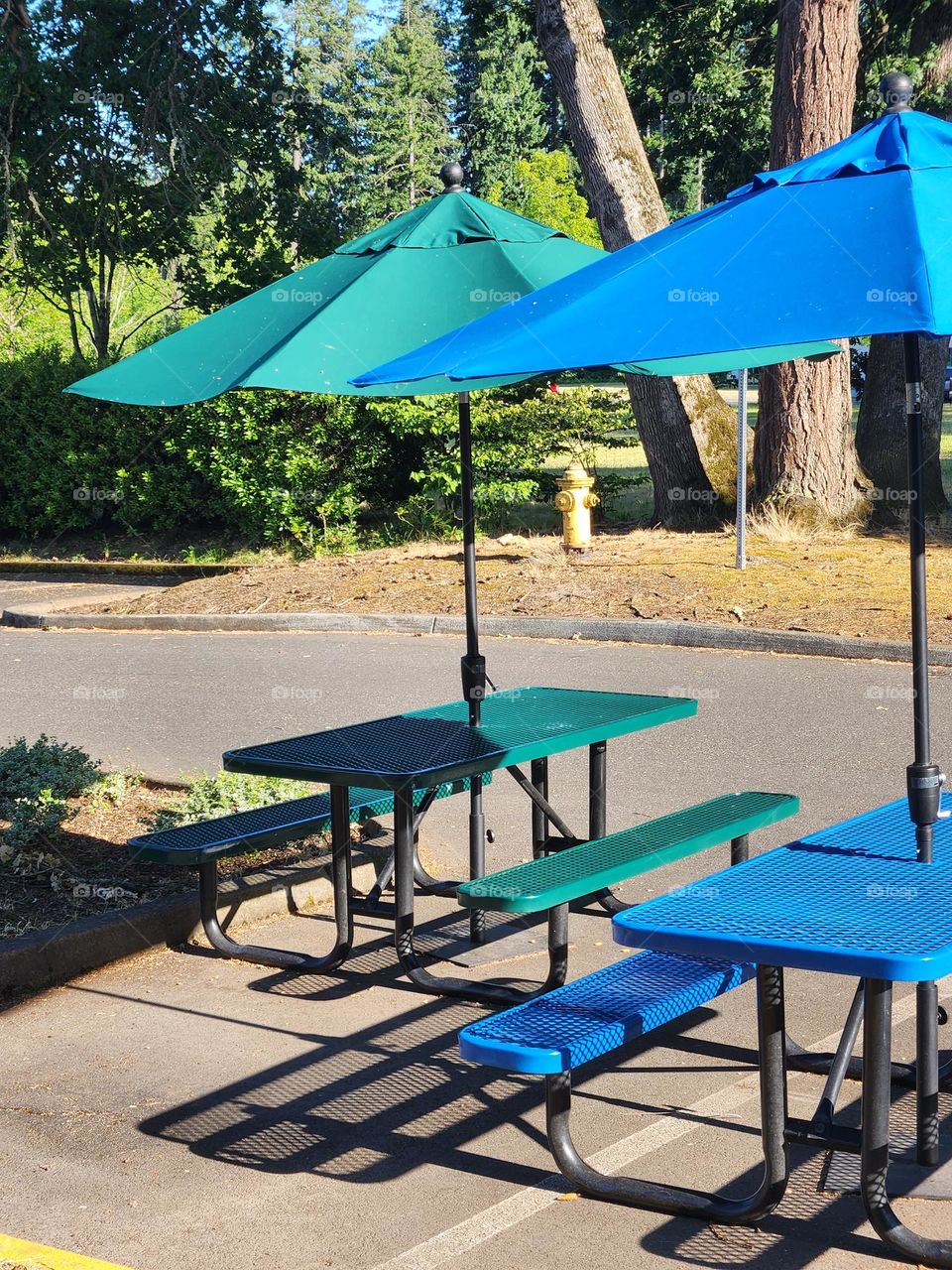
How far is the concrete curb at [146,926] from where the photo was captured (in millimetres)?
5105

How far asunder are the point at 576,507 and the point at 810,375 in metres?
2.76

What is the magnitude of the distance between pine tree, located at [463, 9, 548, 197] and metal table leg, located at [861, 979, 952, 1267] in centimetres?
7490

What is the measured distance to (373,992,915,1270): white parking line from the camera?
3387 mm

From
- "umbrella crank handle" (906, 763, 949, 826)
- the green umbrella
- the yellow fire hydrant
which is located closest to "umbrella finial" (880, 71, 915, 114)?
the green umbrella

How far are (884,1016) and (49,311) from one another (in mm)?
33347

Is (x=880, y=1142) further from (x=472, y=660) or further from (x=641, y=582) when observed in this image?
(x=641, y=582)

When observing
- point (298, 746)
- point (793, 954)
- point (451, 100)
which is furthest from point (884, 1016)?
point (451, 100)

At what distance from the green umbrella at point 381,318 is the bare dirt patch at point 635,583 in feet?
19.4

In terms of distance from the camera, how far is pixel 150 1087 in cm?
440

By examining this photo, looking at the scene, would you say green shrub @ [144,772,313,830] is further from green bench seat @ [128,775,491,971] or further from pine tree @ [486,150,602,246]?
pine tree @ [486,150,602,246]

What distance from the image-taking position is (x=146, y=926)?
5496 millimetres

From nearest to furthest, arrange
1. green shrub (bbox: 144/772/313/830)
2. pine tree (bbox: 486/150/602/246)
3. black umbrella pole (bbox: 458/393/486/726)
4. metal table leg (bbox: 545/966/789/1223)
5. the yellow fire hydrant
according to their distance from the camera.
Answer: metal table leg (bbox: 545/966/789/1223) < black umbrella pole (bbox: 458/393/486/726) < green shrub (bbox: 144/772/313/830) < the yellow fire hydrant < pine tree (bbox: 486/150/602/246)

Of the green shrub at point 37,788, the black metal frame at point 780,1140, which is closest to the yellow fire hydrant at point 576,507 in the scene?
the green shrub at point 37,788

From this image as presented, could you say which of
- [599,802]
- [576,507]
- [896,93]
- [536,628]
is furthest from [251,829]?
[576,507]
